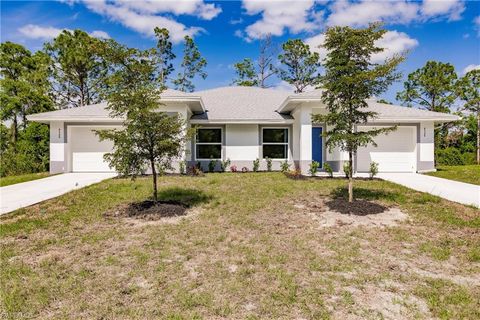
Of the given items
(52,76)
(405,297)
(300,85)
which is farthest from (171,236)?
(300,85)

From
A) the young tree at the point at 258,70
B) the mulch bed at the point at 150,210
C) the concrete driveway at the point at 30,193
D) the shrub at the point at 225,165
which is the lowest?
the mulch bed at the point at 150,210

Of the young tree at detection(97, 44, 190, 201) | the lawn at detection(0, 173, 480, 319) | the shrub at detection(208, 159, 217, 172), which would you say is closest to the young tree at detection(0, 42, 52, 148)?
the shrub at detection(208, 159, 217, 172)

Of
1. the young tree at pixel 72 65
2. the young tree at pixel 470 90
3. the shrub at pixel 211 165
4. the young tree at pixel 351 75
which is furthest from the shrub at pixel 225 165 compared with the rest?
the young tree at pixel 470 90

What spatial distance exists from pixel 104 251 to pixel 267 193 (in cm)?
588

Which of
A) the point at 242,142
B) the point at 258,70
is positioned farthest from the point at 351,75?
the point at 258,70

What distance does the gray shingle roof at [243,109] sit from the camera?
15.0 m

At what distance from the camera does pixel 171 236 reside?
5.73 meters

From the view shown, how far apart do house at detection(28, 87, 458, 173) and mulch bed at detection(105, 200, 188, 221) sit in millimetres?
6291

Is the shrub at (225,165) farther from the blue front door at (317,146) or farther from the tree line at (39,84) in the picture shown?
the tree line at (39,84)

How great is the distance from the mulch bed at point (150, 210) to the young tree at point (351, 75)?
15.3 ft

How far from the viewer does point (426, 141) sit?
15.9 m

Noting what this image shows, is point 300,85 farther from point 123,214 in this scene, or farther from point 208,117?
point 123,214

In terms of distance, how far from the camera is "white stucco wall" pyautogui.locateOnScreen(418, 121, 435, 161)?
1587 centimetres

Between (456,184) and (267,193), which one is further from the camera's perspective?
(456,184)
